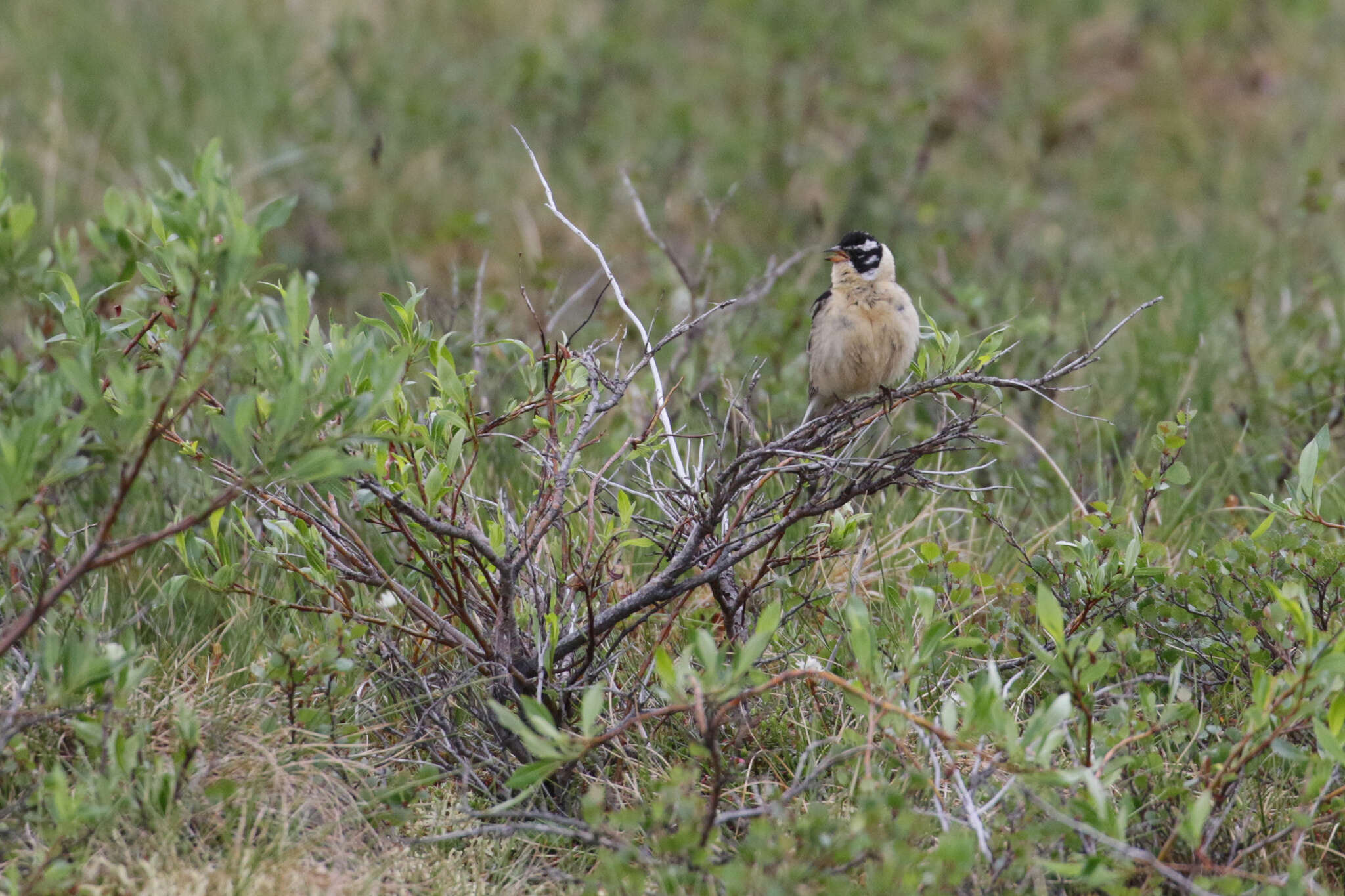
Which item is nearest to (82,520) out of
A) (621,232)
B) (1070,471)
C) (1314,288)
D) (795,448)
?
(795,448)

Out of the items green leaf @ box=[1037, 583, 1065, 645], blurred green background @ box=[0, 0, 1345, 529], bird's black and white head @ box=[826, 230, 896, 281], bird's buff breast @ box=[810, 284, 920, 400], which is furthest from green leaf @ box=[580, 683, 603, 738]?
blurred green background @ box=[0, 0, 1345, 529]

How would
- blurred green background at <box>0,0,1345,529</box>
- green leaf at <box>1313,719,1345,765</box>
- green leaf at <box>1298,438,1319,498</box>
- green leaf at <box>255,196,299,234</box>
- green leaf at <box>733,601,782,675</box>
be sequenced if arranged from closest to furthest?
1. green leaf at <box>733,601,782,675</box>
2. green leaf at <box>1313,719,1345,765</box>
3. green leaf at <box>255,196,299,234</box>
4. green leaf at <box>1298,438,1319,498</box>
5. blurred green background at <box>0,0,1345,529</box>

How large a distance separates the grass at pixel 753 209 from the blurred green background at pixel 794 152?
28mm

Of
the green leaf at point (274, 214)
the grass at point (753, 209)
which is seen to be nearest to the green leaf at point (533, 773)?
the grass at point (753, 209)

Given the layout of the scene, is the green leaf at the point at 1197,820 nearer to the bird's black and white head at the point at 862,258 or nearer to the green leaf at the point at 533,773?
the green leaf at the point at 533,773

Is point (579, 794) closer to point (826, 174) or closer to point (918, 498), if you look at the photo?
point (918, 498)

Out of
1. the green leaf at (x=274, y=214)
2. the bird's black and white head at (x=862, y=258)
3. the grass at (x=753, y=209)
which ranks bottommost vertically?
the grass at (x=753, y=209)

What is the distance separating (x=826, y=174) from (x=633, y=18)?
9.98ft

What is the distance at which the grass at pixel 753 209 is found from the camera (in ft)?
12.0

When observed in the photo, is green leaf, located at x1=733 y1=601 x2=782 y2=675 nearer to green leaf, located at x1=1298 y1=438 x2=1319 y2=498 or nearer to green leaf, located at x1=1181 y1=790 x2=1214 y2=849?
green leaf, located at x1=1181 y1=790 x2=1214 y2=849

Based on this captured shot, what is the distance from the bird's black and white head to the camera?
512 cm

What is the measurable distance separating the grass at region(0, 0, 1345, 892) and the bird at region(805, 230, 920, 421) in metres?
0.32

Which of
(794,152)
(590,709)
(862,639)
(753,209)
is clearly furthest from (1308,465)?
(794,152)

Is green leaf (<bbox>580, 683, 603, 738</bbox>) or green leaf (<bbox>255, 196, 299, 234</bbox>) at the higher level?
green leaf (<bbox>255, 196, 299, 234</bbox>)
